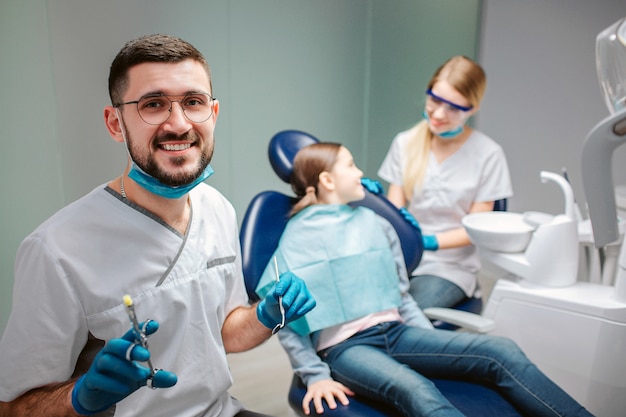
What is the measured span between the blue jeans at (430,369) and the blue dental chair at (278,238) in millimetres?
35

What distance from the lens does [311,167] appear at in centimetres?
171

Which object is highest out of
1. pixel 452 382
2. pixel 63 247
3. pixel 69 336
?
pixel 63 247

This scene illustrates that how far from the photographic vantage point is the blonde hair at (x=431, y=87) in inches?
78.7

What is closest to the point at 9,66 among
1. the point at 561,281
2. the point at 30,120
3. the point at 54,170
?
the point at 30,120

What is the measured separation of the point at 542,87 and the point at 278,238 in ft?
6.09

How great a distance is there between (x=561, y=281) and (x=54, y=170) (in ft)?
4.89

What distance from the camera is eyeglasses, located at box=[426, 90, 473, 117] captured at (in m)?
2.01

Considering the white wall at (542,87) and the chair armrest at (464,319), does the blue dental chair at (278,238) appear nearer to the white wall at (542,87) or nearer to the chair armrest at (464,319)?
the chair armrest at (464,319)

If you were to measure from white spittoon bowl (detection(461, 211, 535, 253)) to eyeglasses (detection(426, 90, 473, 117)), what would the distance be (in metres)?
0.41

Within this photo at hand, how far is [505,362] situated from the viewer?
142cm

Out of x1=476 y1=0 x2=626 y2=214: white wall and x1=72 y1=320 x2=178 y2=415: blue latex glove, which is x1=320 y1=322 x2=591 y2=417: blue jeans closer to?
x1=72 y1=320 x2=178 y2=415: blue latex glove

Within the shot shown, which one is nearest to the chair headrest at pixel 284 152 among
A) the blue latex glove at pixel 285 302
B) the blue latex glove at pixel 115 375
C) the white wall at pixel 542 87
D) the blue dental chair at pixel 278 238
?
the blue dental chair at pixel 278 238

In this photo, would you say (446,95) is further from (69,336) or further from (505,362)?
(69,336)

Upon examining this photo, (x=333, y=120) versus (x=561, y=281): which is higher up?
(x=333, y=120)
